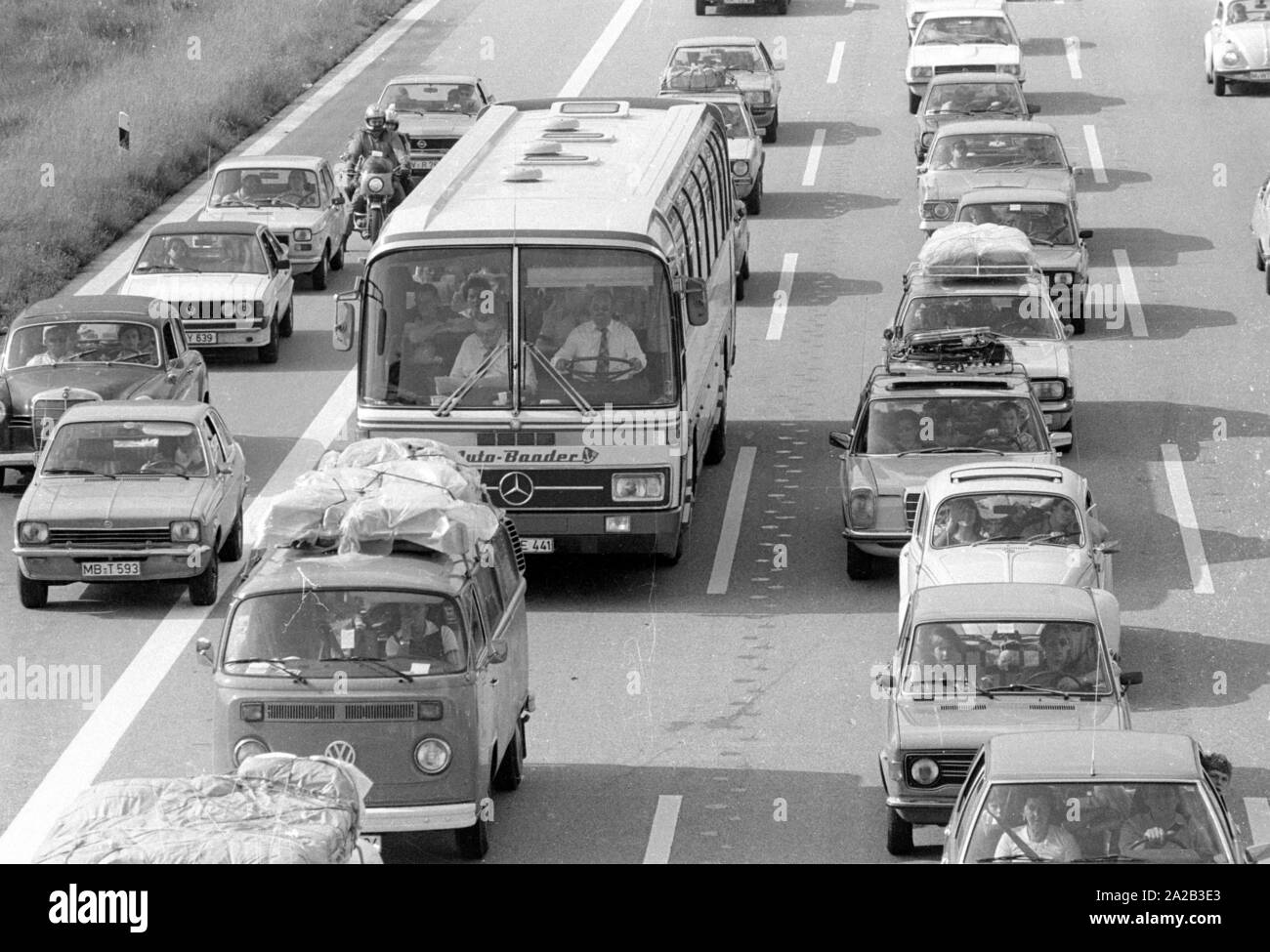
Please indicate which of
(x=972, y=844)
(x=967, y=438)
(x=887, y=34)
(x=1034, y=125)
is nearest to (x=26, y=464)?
(x=967, y=438)

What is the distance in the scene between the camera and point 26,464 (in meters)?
23.8

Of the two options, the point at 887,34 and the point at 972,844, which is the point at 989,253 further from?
the point at 887,34

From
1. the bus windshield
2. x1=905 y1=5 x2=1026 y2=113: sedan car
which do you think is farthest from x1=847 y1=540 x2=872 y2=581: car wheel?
x1=905 y1=5 x2=1026 y2=113: sedan car

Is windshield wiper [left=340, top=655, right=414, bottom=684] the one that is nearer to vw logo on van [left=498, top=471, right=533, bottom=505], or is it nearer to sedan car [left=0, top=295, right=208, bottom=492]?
vw logo on van [left=498, top=471, right=533, bottom=505]

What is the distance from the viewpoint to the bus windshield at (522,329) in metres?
20.0

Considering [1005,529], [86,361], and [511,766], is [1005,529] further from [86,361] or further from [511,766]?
[86,361]

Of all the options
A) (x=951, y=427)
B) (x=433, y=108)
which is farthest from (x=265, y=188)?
(x=951, y=427)

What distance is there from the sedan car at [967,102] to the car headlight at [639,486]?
19042mm

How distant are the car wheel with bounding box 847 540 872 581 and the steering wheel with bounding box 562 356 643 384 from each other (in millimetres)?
2413

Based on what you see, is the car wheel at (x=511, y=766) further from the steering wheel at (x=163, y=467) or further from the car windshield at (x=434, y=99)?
the car windshield at (x=434, y=99)

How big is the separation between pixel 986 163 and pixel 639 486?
50.9 ft

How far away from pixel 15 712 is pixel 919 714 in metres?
7.02

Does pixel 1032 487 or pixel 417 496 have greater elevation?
pixel 417 496

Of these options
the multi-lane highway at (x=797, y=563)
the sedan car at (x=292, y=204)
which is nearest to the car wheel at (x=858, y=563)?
the multi-lane highway at (x=797, y=563)
